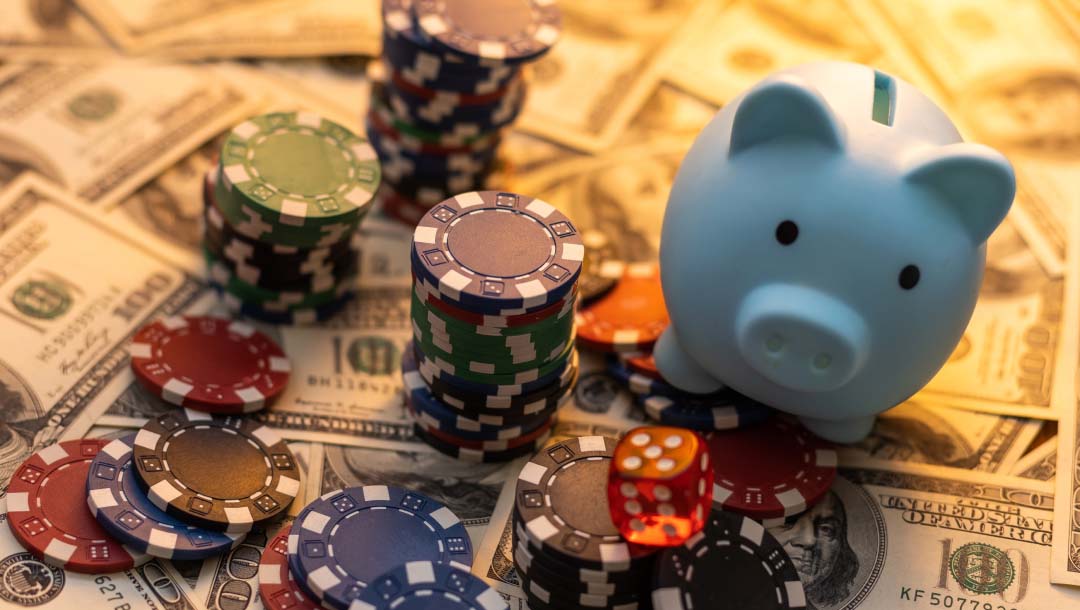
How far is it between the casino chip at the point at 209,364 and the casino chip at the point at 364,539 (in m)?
0.37

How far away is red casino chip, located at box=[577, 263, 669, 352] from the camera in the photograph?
2869 mm

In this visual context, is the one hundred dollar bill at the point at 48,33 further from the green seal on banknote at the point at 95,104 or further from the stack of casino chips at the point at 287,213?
the stack of casino chips at the point at 287,213

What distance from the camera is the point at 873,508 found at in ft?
8.74

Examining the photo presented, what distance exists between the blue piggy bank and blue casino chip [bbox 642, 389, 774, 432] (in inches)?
9.8

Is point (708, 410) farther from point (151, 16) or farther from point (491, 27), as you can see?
point (151, 16)

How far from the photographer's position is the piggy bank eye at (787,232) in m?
2.30

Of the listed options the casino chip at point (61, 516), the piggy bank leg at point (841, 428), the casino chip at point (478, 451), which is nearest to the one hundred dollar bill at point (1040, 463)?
the piggy bank leg at point (841, 428)

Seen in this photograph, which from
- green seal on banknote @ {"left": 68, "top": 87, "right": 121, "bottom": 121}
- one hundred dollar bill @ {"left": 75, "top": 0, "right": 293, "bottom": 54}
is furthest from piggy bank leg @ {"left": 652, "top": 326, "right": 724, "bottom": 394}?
one hundred dollar bill @ {"left": 75, "top": 0, "right": 293, "bottom": 54}

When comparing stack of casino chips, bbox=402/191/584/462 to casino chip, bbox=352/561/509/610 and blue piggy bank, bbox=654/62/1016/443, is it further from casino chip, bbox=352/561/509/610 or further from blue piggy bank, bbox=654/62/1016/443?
casino chip, bbox=352/561/509/610

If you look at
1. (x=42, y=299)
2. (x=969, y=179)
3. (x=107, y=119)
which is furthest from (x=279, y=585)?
(x=107, y=119)

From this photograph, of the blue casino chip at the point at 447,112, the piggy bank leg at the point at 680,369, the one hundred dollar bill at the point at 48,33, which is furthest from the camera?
the one hundred dollar bill at the point at 48,33

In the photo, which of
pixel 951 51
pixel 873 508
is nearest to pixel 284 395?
pixel 873 508

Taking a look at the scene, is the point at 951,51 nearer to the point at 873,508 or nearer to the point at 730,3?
the point at 730,3

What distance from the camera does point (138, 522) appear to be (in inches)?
93.8
